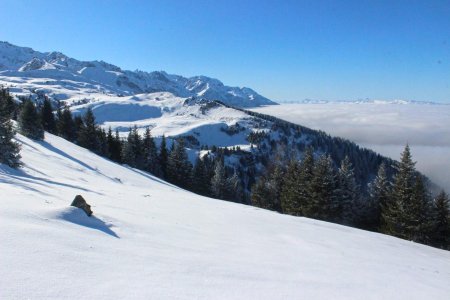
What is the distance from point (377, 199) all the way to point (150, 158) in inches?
1785

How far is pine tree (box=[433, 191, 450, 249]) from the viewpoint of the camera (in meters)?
35.5

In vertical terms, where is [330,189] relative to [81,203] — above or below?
below

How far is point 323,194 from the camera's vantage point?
132 feet

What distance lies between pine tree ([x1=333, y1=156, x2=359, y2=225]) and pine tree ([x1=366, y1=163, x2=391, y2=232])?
72.7 inches

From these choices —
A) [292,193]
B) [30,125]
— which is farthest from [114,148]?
[292,193]

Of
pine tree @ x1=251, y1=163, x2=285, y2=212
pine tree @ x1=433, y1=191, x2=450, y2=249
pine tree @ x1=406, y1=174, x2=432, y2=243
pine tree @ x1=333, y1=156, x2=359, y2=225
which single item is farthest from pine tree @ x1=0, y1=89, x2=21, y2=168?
pine tree @ x1=251, y1=163, x2=285, y2=212

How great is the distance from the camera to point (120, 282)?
5750mm

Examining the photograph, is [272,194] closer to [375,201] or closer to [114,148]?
[375,201]

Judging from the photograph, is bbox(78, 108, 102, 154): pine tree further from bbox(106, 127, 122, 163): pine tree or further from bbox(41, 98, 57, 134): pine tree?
bbox(41, 98, 57, 134): pine tree

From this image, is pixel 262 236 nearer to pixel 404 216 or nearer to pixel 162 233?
pixel 162 233

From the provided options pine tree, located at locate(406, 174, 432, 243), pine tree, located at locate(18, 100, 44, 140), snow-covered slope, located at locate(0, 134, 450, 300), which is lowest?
pine tree, located at locate(406, 174, 432, 243)

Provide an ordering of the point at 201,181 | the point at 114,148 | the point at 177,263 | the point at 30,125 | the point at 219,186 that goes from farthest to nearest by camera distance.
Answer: the point at 114,148
the point at 201,181
the point at 219,186
the point at 30,125
the point at 177,263

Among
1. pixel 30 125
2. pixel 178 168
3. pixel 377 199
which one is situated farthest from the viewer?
pixel 178 168

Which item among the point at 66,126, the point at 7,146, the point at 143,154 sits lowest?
the point at 143,154
